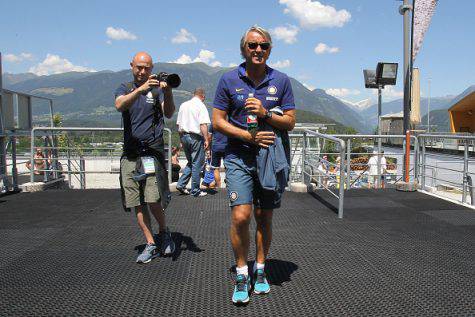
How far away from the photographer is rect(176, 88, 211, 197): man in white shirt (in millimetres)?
6000

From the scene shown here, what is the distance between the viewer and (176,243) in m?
3.84

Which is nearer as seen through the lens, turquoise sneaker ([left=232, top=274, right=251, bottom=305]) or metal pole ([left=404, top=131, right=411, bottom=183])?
turquoise sneaker ([left=232, top=274, right=251, bottom=305])

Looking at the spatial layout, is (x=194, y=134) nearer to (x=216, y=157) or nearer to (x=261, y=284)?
(x=216, y=157)

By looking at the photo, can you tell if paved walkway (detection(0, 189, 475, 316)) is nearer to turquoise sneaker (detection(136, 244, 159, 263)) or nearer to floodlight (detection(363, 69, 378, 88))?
turquoise sneaker (detection(136, 244, 159, 263))

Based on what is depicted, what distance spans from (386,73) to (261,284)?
7144mm

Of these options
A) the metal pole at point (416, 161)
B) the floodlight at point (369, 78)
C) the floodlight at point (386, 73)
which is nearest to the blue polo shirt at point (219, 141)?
the metal pole at point (416, 161)

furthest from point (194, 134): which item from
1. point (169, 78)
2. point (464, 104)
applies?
point (464, 104)

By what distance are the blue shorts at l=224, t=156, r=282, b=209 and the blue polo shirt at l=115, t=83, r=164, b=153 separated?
3.15 feet

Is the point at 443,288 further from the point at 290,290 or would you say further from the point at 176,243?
the point at 176,243

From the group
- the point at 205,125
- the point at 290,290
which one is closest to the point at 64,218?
the point at 205,125

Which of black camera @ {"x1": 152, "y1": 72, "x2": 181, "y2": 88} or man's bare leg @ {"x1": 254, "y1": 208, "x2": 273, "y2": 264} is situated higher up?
black camera @ {"x1": 152, "y1": 72, "x2": 181, "y2": 88}

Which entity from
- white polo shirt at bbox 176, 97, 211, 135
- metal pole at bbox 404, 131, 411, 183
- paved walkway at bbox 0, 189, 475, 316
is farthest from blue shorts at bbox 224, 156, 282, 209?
metal pole at bbox 404, 131, 411, 183

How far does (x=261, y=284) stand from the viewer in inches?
104

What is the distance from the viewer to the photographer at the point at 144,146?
3215mm
